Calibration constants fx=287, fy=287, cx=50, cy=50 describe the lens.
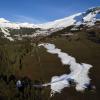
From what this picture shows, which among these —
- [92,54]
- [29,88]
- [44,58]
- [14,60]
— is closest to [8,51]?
[14,60]

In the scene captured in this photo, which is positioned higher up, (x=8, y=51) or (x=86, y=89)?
(x=8, y=51)

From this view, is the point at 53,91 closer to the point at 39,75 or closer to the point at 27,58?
the point at 39,75

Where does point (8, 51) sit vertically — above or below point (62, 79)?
above

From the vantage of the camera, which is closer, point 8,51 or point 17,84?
point 17,84

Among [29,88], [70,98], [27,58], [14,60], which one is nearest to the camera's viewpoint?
[29,88]

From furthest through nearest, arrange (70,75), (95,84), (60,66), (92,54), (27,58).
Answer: (92,54) → (27,58) → (60,66) → (70,75) → (95,84)

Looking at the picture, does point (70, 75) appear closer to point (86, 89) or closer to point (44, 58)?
point (86, 89)

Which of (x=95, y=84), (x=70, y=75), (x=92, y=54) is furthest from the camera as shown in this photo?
(x=92, y=54)

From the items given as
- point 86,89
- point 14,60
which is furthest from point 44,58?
point 86,89

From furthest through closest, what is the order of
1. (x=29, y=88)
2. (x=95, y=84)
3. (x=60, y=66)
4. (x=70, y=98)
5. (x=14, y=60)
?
(x=60, y=66) → (x=14, y=60) → (x=95, y=84) → (x=70, y=98) → (x=29, y=88)
